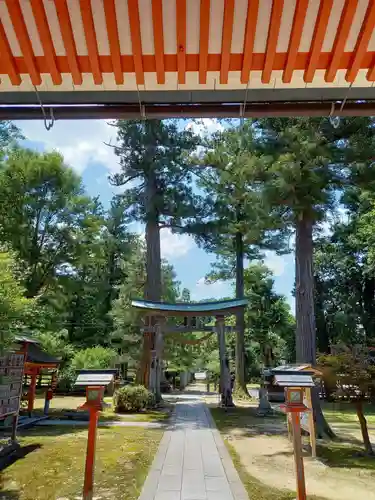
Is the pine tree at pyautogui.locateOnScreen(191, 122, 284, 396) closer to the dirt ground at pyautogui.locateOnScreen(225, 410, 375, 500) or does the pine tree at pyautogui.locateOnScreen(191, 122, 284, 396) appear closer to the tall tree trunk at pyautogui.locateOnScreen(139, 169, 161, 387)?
the tall tree trunk at pyautogui.locateOnScreen(139, 169, 161, 387)

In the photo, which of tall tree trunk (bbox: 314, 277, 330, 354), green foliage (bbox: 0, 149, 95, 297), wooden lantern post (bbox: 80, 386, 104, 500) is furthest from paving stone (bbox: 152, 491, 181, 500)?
tall tree trunk (bbox: 314, 277, 330, 354)

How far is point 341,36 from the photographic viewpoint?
1.85 metres

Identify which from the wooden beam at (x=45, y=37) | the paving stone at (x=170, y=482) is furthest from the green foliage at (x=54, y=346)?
the wooden beam at (x=45, y=37)

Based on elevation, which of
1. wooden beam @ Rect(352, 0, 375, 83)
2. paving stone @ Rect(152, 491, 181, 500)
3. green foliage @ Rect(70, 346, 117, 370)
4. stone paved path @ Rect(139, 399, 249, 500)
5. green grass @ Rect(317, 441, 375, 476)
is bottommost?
green grass @ Rect(317, 441, 375, 476)

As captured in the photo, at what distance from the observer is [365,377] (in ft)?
22.7

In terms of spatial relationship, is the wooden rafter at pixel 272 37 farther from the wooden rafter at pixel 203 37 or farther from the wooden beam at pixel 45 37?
the wooden beam at pixel 45 37

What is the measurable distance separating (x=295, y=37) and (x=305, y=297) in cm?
860

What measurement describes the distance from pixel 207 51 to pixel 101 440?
7.67 m

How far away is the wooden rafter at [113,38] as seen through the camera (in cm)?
176

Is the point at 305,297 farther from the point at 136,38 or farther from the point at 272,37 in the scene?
the point at 136,38

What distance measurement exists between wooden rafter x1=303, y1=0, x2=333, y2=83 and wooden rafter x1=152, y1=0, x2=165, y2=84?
28.1 inches

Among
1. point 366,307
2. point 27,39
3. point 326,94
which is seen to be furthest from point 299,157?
point 366,307

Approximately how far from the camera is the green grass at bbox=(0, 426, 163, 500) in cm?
477

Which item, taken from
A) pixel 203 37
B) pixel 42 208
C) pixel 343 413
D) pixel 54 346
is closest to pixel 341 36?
pixel 203 37
